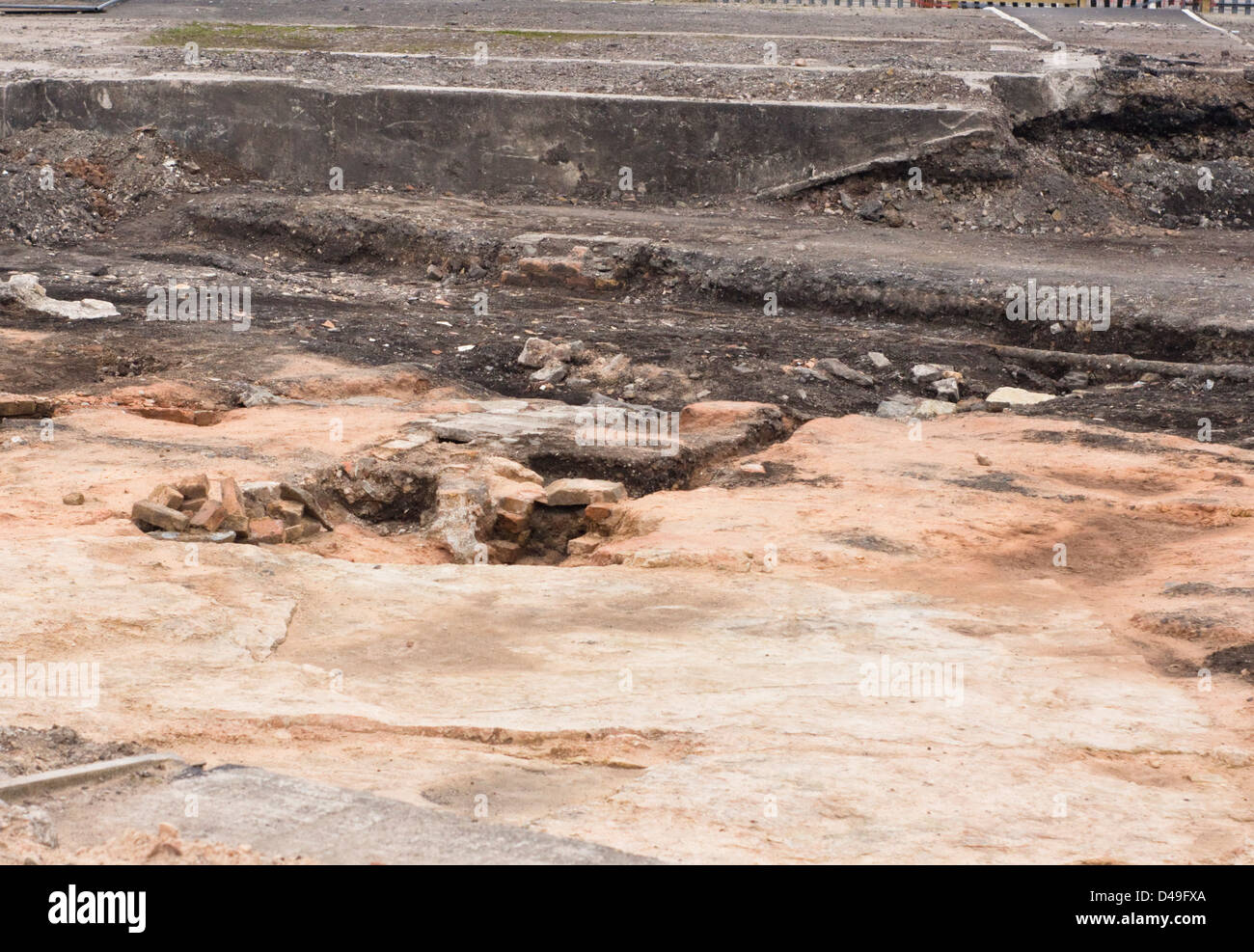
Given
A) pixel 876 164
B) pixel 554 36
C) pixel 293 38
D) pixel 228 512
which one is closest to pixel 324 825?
pixel 228 512

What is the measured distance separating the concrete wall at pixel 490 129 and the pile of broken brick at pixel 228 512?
7.30 meters

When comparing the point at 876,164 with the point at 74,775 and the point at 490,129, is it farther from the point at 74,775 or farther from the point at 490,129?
the point at 74,775

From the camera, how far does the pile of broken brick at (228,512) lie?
20.3 ft

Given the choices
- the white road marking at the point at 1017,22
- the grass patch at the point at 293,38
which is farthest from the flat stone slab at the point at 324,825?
the white road marking at the point at 1017,22

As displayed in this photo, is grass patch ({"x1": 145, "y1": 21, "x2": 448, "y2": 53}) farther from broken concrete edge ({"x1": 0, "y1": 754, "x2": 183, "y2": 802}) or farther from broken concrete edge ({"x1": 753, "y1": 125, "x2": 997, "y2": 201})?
broken concrete edge ({"x1": 0, "y1": 754, "x2": 183, "y2": 802})

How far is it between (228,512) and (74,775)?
3.00 metres

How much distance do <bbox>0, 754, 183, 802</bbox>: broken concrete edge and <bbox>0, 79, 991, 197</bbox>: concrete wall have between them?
34.2 ft

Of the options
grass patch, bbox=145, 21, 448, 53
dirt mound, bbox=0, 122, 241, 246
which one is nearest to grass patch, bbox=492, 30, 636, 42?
grass patch, bbox=145, 21, 448, 53

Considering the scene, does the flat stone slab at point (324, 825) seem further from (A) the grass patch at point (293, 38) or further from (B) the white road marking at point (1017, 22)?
(B) the white road marking at point (1017, 22)

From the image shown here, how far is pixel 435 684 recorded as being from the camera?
15.3 ft

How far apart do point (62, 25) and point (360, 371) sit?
34.0 ft

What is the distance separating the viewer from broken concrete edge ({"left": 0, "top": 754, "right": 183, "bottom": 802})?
11.0 feet

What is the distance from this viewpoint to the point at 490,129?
1341cm

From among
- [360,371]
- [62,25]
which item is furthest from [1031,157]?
[62,25]
